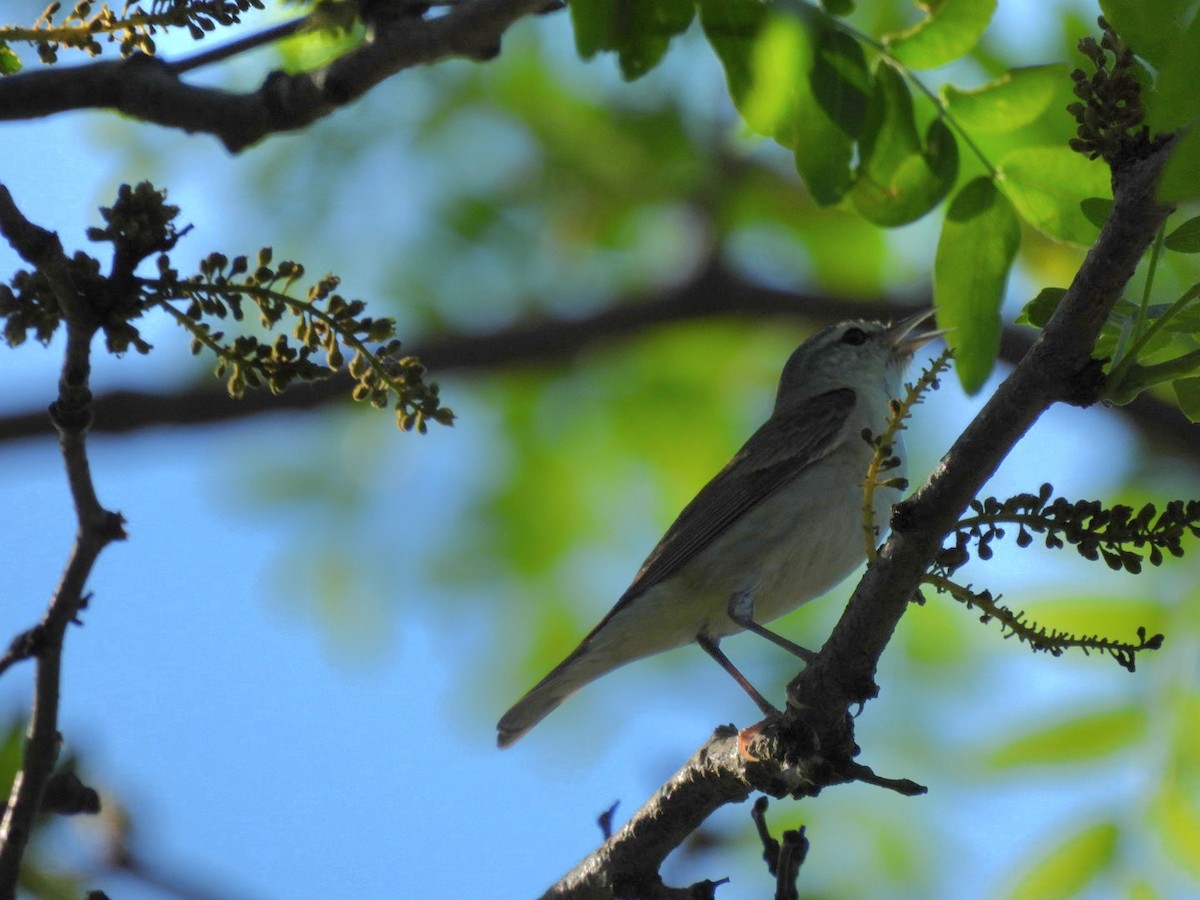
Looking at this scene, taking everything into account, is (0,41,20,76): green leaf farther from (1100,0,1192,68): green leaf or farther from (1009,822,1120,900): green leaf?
(1009,822,1120,900): green leaf

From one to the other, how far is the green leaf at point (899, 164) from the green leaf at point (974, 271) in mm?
90

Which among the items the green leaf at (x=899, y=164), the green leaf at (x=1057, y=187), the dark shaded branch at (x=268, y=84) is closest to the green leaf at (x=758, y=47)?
the green leaf at (x=899, y=164)

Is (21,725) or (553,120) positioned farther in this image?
(553,120)

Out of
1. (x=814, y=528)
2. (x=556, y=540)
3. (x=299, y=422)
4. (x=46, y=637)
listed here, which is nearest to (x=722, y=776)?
(x=46, y=637)

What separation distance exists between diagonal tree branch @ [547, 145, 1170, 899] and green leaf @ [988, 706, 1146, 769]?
5.85 feet

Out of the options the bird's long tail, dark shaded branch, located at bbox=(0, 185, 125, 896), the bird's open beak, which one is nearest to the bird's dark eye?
the bird's open beak

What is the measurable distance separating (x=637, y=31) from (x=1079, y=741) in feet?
10.2

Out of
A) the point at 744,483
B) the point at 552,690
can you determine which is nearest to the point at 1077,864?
the point at 744,483

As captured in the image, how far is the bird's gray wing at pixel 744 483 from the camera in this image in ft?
18.4

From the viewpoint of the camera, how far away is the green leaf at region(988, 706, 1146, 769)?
487cm

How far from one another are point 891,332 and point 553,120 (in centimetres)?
278

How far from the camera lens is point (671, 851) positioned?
3.76m

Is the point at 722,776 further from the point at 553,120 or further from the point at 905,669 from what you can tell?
the point at 553,120

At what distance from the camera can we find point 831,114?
139 inches
